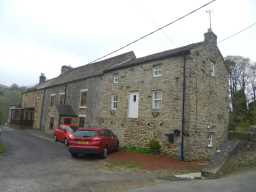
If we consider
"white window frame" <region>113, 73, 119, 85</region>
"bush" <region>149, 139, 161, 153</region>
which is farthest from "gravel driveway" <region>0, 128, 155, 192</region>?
"white window frame" <region>113, 73, 119, 85</region>

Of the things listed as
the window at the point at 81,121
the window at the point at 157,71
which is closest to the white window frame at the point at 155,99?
the window at the point at 157,71

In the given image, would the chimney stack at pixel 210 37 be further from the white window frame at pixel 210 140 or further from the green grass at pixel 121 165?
the green grass at pixel 121 165

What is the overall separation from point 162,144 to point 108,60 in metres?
14.2

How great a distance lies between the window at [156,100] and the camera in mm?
15163

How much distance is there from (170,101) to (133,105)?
3391 mm

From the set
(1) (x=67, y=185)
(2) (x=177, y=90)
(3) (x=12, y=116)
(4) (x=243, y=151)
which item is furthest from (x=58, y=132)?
(3) (x=12, y=116)

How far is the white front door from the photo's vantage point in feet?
54.3

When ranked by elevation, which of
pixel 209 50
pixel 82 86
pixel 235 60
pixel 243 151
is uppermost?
→ pixel 235 60

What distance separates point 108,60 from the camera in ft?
83.5

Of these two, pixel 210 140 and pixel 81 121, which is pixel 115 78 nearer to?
pixel 81 121

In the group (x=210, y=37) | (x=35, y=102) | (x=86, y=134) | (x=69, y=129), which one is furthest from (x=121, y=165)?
(x=35, y=102)

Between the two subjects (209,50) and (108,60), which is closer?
(209,50)

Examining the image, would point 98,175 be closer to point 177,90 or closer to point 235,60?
point 177,90

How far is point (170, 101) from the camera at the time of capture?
569 inches
